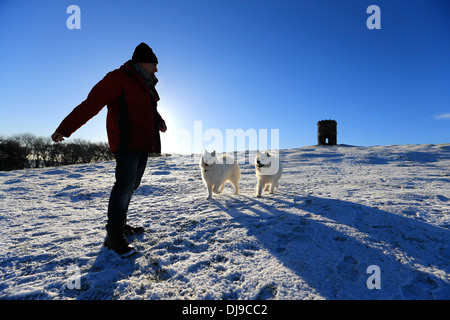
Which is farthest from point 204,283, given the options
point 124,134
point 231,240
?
point 124,134

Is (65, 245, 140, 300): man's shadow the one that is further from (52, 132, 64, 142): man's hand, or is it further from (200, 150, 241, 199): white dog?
(200, 150, 241, 199): white dog

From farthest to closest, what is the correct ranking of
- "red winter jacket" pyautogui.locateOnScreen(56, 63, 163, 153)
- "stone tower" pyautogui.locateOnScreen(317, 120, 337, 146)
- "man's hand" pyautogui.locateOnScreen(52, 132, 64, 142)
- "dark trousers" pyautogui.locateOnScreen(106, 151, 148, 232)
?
1. "stone tower" pyautogui.locateOnScreen(317, 120, 337, 146)
2. "dark trousers" pyautogui.locateOnScreen(106, 151, 148, 232)
3. "red winter jacket" pyautogui.locateOnScreen(56, 63, 163, 153)
4. "man's hand" pyautogui.locateOnScreen(52, 132, 64, 142)

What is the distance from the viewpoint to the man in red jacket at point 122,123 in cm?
237

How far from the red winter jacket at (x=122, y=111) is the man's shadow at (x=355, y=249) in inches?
76.8

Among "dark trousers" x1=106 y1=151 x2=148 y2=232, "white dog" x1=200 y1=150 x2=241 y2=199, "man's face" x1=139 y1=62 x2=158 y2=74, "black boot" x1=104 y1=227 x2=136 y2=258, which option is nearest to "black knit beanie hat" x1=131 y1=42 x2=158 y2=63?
"man's face" x1=139 y1=62 x2=158 y2=74

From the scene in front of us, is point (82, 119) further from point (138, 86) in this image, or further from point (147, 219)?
point (147, 219)

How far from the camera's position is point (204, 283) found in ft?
6.45

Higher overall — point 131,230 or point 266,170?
point 266,170

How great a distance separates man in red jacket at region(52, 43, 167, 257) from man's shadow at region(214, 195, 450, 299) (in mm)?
1720

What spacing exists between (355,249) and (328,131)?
2987 centimetres

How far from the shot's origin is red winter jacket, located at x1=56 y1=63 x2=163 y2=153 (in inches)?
92.4

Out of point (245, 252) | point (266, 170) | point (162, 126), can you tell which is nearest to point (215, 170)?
point (266, 170)

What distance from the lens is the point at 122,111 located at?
2465 mm

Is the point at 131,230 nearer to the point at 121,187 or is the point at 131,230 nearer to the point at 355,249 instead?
the point at 121,187
